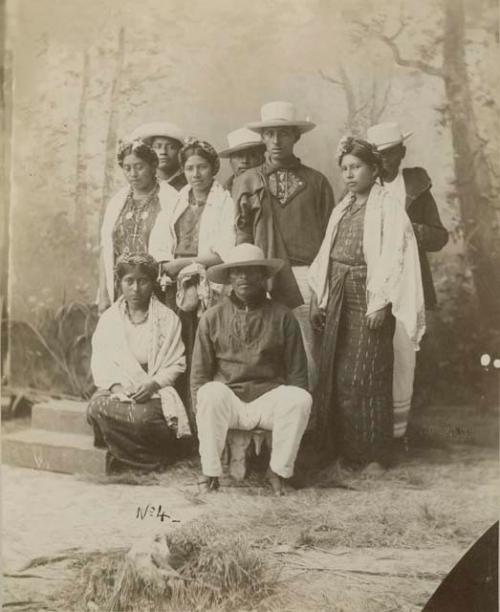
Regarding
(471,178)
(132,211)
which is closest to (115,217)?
(132,211)

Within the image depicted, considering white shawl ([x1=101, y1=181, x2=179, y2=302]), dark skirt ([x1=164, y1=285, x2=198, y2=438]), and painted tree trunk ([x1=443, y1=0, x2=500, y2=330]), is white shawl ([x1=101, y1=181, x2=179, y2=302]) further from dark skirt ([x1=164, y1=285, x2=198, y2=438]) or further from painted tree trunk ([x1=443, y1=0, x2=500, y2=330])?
painted tree trunk ([x1=443, y1=0, x2=500, y2=330])

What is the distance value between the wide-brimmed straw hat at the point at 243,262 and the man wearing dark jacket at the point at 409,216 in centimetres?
58

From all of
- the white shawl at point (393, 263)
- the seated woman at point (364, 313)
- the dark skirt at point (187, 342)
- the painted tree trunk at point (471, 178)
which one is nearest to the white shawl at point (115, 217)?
the dark skirt at point (187, 342)

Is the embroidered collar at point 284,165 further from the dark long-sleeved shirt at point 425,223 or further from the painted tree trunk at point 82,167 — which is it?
the painted tree trunk at point 82,167

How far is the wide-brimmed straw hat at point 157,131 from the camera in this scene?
149 inches

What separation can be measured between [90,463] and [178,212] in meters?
1.16

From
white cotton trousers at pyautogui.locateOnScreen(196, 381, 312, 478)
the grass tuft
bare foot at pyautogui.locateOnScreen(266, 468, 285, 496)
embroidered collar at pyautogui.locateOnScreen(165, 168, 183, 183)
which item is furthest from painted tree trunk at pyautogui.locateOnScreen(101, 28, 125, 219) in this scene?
the grass tuft

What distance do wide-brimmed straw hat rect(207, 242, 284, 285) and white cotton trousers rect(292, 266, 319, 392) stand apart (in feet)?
0.32

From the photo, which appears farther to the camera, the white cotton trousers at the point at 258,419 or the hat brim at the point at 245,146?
the hat brim at the point at 245,146

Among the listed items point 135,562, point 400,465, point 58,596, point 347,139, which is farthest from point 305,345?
point 58,596

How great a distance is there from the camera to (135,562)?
140 inches

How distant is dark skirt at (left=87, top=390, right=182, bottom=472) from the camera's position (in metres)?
3.69

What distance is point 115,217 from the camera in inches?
151

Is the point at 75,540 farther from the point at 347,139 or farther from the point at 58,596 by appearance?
the point at 347,139
